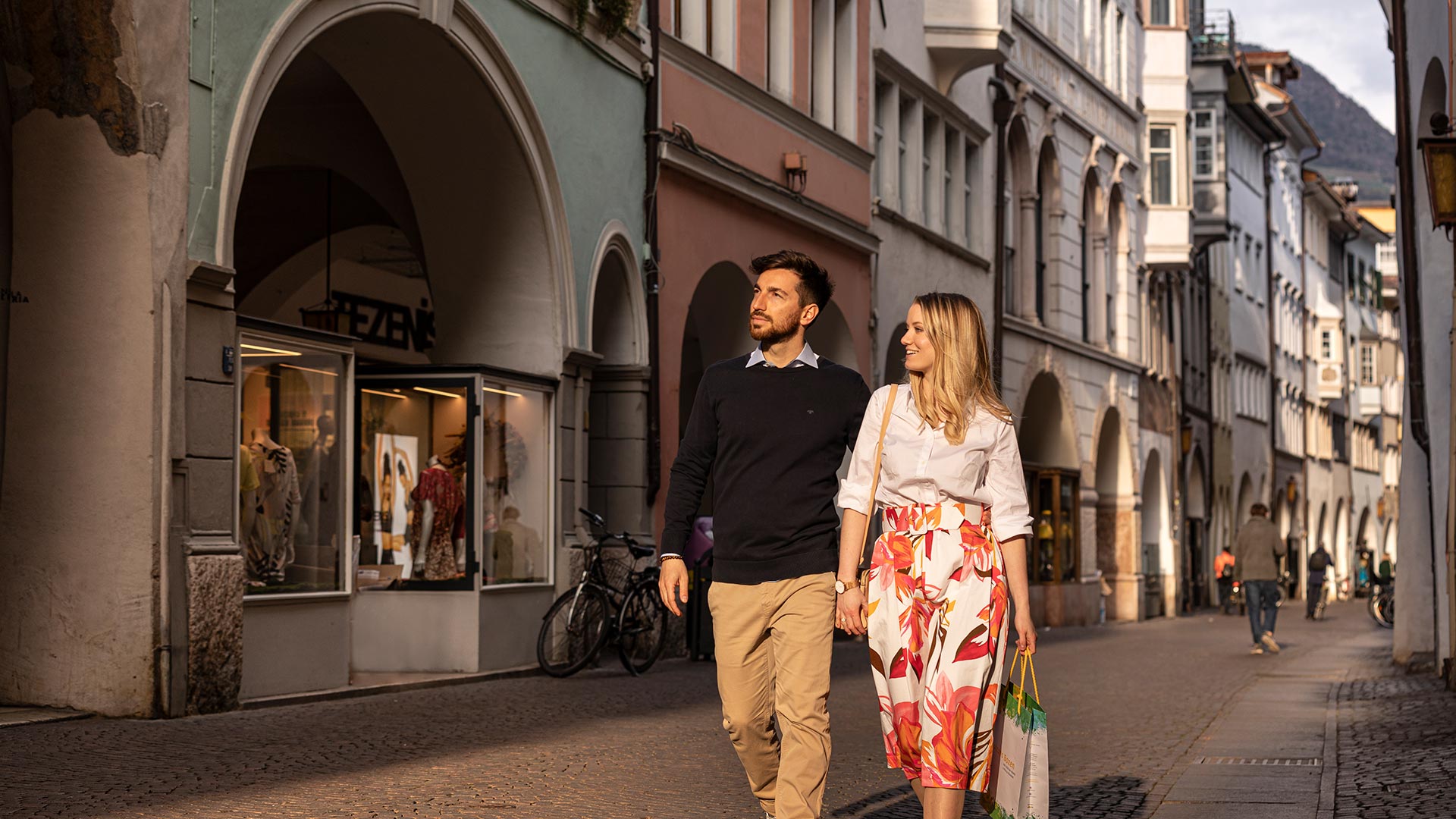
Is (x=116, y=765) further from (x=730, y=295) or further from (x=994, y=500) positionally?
(x=730, y=295)

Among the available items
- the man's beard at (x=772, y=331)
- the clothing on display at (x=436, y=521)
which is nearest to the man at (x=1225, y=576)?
the clothing on display at (x=436, y=521)

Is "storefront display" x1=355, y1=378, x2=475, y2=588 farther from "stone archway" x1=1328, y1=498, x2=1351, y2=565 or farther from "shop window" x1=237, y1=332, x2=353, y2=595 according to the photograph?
"stone archway" x1=1328, y1=498, x2=1351, y2=565

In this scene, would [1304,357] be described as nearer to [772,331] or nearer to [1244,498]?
[1244,498]

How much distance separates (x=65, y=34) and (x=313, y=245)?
303 inches

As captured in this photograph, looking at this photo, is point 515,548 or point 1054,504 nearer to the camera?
point 515,548

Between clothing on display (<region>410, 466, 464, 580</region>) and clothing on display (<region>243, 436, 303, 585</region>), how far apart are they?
2317 mm

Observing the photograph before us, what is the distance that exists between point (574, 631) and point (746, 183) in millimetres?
7510

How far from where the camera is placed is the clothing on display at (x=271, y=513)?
504 inches

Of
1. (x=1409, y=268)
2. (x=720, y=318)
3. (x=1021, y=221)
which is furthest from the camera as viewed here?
(x=1021, y=221)

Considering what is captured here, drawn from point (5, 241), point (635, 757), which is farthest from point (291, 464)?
point (635, 757)

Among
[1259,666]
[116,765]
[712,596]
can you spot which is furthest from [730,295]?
[712,596]

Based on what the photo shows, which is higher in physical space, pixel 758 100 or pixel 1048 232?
pixel 1048 232

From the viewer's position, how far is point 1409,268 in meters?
19.3

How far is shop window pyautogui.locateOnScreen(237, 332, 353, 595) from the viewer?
1277 cm
